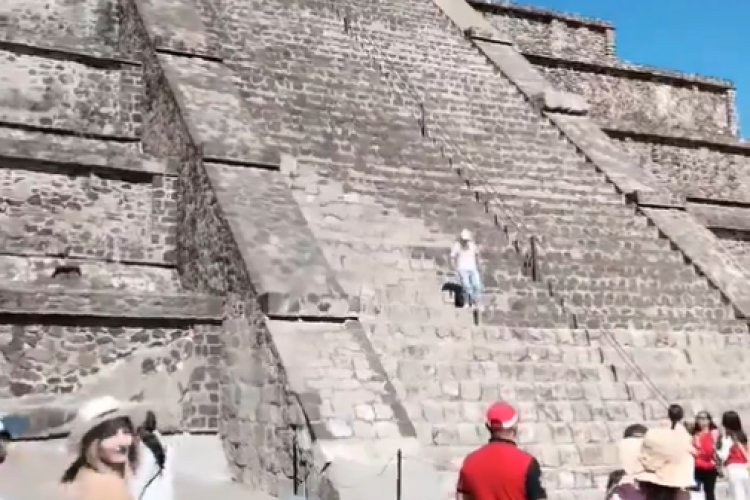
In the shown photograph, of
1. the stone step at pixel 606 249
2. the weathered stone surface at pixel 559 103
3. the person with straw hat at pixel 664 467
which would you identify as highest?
the weathered stone surface at pixel 559 103

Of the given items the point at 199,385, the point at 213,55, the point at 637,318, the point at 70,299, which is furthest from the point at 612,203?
the point at 70,299

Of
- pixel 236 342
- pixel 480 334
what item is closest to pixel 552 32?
pixel 480 334

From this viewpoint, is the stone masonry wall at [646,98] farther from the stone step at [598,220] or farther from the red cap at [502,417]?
the red cap at [502,417]

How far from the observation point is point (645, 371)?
34.0 ft

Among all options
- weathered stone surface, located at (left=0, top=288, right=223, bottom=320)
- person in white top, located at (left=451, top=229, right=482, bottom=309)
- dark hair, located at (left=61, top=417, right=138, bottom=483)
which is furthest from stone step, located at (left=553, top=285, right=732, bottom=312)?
dark hair, located at (left=61, top=417, right=138, bottom=483)

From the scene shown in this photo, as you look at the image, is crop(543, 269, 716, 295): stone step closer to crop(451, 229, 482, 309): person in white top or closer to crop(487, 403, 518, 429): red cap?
crop(451, 229, 482, 309): person in white top

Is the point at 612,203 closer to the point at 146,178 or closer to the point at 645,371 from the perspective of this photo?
the point at 645,371

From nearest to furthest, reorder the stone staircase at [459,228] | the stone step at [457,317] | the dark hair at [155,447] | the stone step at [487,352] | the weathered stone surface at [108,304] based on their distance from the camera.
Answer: the dark hair at [155,447] < the weathered stone surface at [108,304] < the stone staircase at [459,228] < the stone step at [487,352] < the stone step at [457,317]

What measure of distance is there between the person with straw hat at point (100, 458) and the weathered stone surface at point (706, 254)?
9.88m

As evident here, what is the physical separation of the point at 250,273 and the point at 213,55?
14.8 ft

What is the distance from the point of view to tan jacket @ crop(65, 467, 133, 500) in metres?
3.31

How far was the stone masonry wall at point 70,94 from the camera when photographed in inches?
464

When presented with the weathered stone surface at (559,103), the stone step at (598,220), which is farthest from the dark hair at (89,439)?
the weathered stone surface at (559,103)

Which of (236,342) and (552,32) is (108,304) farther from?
(552,32)
